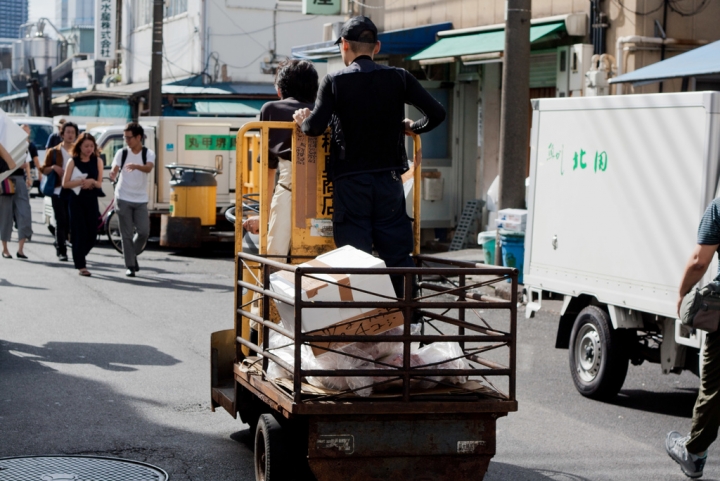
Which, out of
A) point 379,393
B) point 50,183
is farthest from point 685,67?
point 50,183

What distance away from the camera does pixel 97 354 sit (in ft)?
29.9

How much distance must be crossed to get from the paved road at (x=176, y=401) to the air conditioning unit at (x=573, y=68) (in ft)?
12.1

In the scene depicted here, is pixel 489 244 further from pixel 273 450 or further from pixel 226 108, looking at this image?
pixel 226 108

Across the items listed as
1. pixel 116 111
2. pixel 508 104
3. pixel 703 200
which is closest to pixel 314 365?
pixel 703 200

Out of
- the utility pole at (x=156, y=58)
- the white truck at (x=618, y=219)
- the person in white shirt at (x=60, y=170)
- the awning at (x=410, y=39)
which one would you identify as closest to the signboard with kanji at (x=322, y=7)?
the awning at (x=410, y=39)

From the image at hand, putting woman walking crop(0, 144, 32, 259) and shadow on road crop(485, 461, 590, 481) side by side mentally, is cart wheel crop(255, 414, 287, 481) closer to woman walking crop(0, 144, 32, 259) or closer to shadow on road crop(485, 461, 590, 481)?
shadow on road crop(485, 461, 590, 481)

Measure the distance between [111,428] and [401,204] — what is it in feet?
7.61

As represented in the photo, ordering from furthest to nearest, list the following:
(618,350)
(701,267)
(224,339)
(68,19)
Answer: (68,19)
(618,350)
(224,339)
(701,267)

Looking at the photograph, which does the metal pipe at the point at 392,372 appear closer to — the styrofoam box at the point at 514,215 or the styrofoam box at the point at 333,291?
the styrofoam box at the point at 333,291

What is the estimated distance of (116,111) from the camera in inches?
1379

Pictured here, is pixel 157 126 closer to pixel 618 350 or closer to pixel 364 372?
pixel 618 350

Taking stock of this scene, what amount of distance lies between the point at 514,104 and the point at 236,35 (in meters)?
21.5

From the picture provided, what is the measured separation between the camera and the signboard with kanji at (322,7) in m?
21.1

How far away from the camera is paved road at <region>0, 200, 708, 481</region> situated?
6285mm
